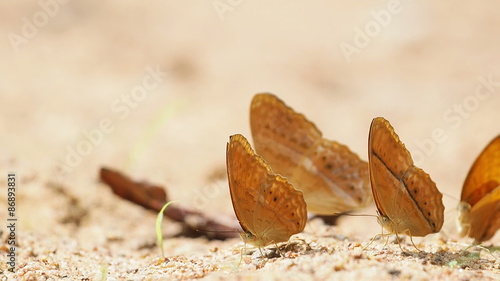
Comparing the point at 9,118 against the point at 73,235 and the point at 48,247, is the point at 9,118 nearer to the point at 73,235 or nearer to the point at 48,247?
the point at 73,235

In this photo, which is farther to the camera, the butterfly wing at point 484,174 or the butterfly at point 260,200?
the butterfly wing at point 484,174

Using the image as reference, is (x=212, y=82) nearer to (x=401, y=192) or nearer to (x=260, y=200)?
(x=260, y=200)

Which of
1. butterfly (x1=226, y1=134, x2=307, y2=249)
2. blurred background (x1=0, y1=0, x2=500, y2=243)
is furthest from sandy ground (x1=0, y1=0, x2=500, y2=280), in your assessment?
butterfly (x1=226, y1=134, x2=307, y2=249)

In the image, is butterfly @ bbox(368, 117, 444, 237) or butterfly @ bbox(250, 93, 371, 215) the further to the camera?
butterfly @ bbox(250, 93, 371, 215)

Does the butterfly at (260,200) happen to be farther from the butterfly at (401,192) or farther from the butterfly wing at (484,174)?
the butterfly wing at (484,174)

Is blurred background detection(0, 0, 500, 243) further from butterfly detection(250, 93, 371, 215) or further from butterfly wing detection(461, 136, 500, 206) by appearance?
butterfly wing detection(461, 136, 500, 206)

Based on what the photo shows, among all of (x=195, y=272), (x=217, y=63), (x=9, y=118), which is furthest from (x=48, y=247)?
(x=217, y=63)

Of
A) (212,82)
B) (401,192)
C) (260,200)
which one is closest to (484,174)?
(401,192)

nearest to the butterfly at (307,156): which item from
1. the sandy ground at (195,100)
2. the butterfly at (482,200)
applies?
the sandy ground at (195,100)
